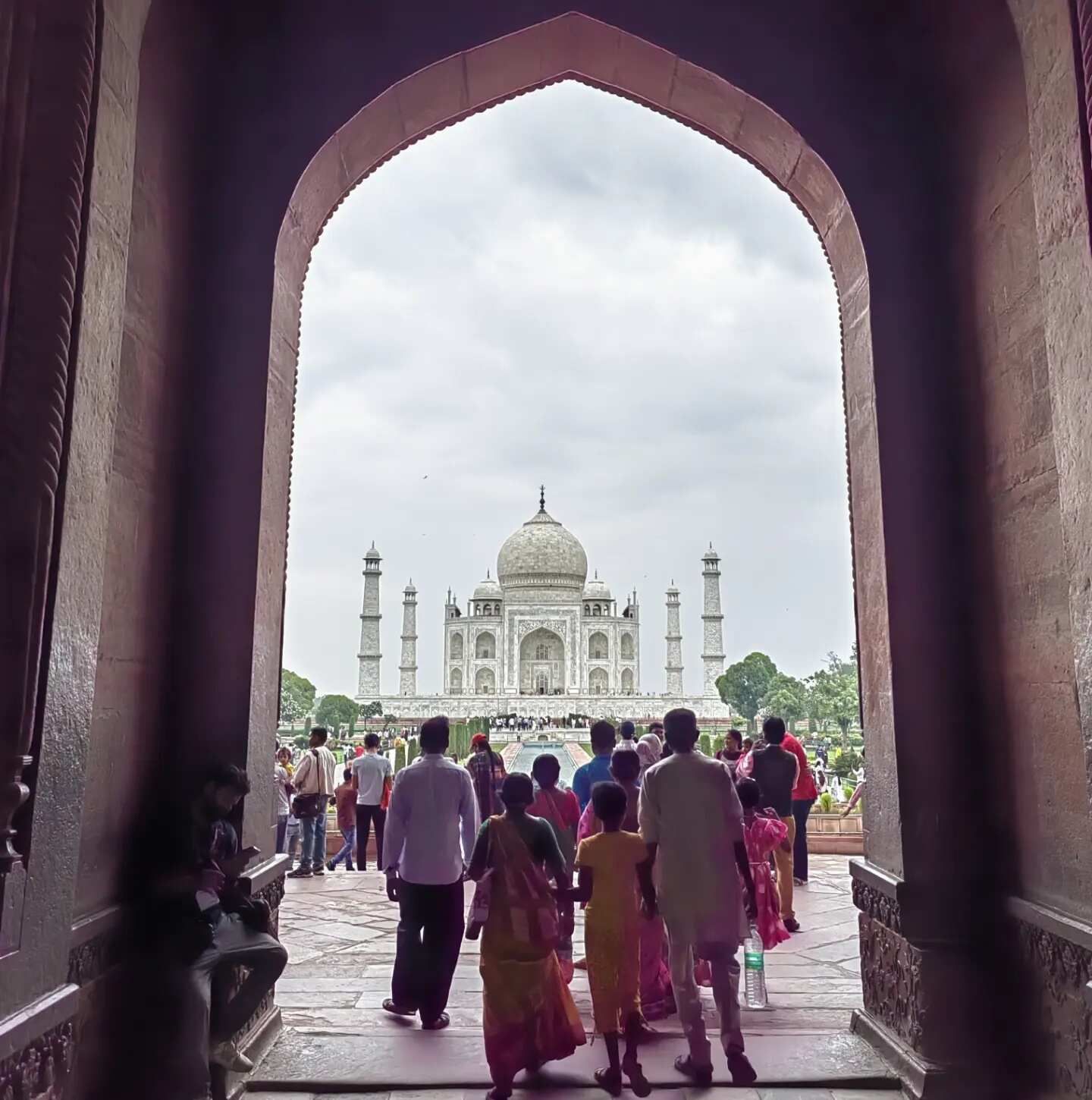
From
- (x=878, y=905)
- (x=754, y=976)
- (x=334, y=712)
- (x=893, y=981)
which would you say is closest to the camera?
(x=893, y=981)

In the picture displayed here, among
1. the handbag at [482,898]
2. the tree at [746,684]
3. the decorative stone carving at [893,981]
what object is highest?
the tree at [746,684]

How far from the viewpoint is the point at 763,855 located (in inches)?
154

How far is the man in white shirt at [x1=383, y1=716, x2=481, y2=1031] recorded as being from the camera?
3.48 m

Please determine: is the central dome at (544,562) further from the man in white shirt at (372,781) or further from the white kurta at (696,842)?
the white kurta at (696,842)

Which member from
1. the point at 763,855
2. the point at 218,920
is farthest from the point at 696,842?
the point at 218,920

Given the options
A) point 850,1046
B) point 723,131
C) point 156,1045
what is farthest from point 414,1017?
point 723,131

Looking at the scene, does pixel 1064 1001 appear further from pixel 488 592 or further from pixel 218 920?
pixel 488 592

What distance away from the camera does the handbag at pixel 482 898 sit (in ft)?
9.07

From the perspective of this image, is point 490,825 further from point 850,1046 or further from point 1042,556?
point 1042,556

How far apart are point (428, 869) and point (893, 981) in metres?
1.69

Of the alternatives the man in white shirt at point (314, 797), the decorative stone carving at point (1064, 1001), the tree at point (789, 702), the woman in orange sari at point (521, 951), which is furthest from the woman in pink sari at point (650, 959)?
the tree at point (789, 702)

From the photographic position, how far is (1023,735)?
2.85 meters

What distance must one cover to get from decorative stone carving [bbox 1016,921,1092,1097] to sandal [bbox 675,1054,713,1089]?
0.98 metres

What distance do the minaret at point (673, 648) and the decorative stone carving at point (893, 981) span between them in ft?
116
